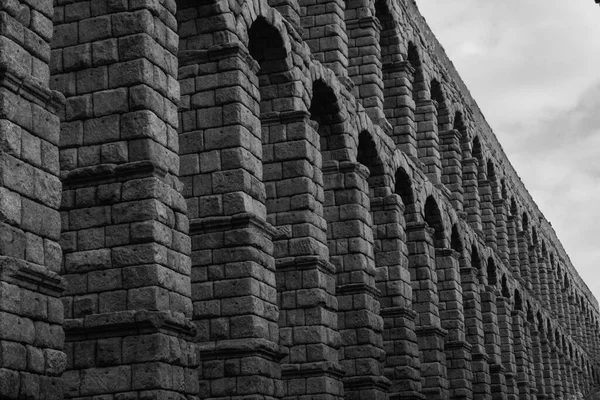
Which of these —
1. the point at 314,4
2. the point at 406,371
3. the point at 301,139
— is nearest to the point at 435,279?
the point at 406,371

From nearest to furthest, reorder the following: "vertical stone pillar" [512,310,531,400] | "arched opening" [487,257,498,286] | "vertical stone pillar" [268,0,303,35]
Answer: "vertical stone pillar" [268,0,303,35] → "arched opening" [487,257,498,286] → "vertical stone pillar" [512,310,531,400]

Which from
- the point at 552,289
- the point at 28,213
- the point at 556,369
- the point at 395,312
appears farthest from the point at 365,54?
the point at 552,289

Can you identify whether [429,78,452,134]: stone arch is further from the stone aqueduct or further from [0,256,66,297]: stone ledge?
[0,256,66,297]: stone ledge

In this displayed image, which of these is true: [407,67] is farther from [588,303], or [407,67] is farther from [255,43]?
[588,303]

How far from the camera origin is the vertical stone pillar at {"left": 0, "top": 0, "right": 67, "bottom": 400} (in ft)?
38.9

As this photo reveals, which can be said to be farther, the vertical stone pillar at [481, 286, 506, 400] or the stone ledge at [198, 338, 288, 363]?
the vertical stone pillar at [481, 286, 506, 400]

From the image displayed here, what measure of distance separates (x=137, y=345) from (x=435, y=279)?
14926 mm

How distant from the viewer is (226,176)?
17.1 meters

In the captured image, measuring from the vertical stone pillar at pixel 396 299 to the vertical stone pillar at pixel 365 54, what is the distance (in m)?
2.41

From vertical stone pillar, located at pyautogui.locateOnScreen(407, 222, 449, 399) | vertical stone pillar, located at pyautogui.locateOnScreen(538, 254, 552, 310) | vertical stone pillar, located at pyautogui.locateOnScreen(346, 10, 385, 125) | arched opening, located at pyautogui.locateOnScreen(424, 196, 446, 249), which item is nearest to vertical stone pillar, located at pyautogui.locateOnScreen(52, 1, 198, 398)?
vertical stone pillar, located at pyautogui.locateOnScreen(346, 10, 385, 125)

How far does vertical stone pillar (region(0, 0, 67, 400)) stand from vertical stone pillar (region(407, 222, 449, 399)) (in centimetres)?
1563

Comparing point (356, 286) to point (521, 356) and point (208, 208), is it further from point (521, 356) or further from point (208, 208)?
point (521, 356)

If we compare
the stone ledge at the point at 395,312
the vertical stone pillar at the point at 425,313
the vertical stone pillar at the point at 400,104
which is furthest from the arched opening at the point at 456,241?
the stone ledge at the point at 395,312

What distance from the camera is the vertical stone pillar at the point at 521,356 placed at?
39.7 m
